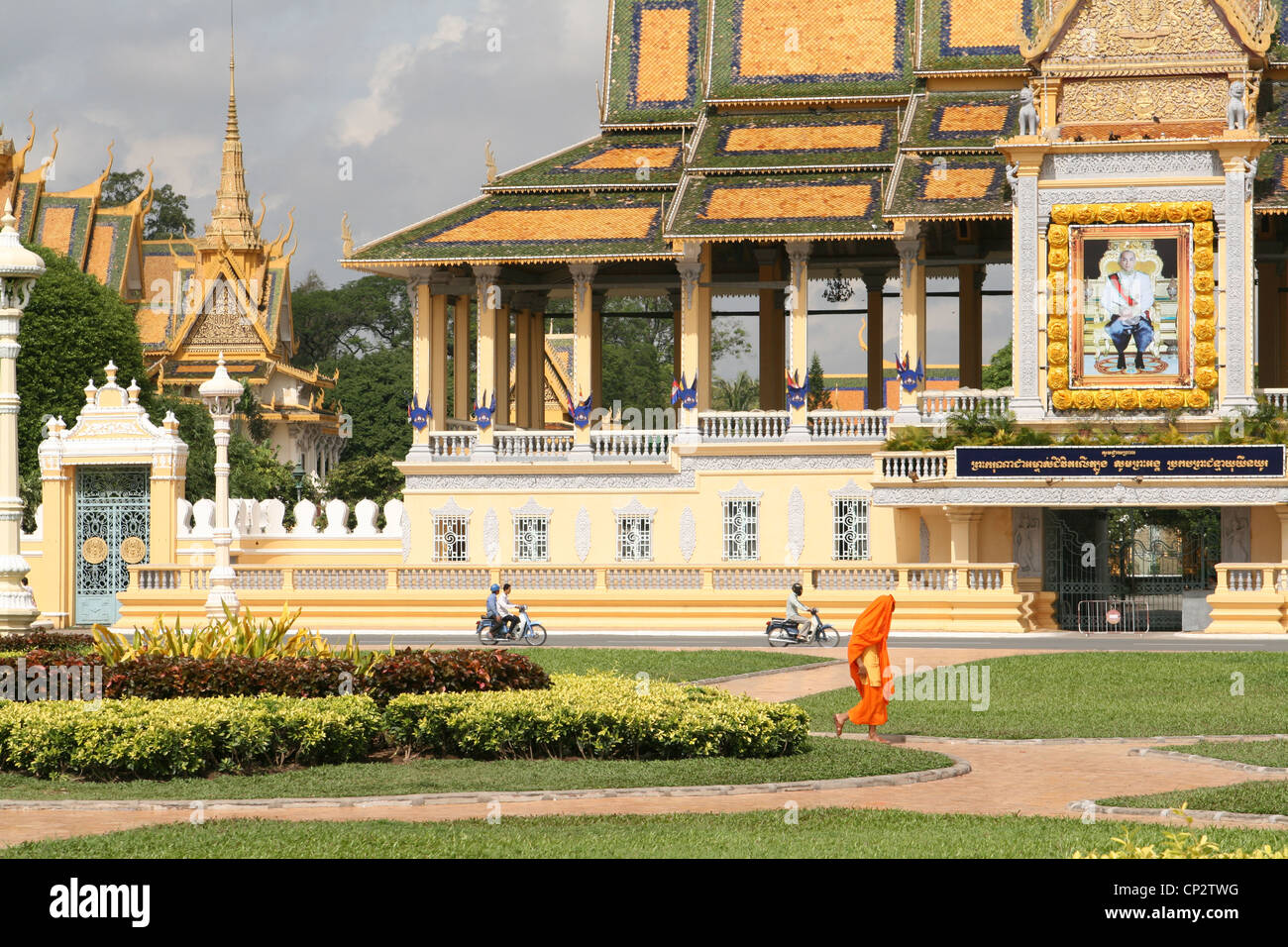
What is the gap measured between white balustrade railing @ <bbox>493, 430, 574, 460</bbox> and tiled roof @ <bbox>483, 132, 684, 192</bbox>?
5948 millimetres

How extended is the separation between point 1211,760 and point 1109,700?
17.2 ft

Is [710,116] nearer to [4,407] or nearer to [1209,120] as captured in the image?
[1209,120]

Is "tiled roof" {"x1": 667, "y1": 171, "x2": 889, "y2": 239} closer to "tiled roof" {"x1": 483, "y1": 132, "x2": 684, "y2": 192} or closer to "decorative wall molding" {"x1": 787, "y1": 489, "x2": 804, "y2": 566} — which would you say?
"tiled roof" {"x1": 483, "y1": 132, "x2": 684, "y2": 192}

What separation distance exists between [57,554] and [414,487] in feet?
27.5

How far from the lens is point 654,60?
1853 inches

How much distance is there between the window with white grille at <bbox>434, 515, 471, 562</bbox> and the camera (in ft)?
132

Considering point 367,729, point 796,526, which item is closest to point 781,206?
point 796,526

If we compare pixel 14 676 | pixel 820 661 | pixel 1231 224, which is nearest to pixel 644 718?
pixel 14 676

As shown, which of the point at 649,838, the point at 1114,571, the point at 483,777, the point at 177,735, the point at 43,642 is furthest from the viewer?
the point at 1114,571

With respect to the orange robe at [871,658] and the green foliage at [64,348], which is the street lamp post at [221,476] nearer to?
the orange robe at [871,658]

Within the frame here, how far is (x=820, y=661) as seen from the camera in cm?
2673

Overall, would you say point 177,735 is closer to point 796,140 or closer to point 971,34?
point 796,140

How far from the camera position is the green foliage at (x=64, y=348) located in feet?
171

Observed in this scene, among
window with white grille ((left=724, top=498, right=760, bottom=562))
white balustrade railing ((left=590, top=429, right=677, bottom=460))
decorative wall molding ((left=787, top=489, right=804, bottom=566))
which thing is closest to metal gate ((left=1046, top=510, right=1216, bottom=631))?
decorative wall molding ((left=787, top=489, right=804, bottom=566))
